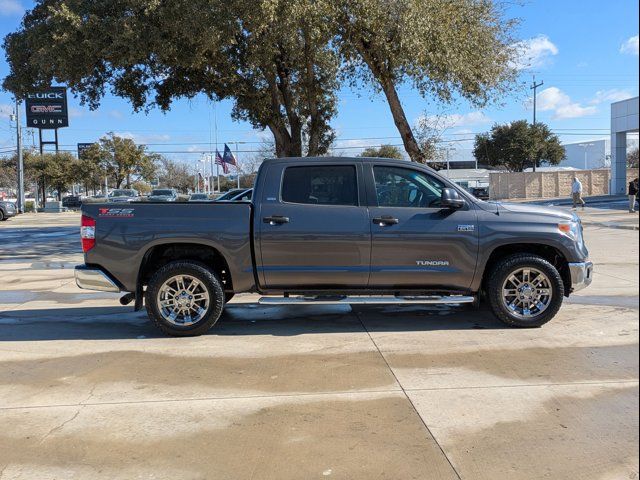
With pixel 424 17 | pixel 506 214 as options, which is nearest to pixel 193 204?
pixel 506 214

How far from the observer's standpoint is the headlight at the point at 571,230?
6512mm

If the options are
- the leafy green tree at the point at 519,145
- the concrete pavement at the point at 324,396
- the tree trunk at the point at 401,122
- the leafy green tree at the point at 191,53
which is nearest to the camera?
the concrete pavement at the point at 324,396

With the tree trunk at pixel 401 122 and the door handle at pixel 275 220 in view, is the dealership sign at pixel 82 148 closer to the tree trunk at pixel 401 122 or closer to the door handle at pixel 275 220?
the tree trunk at pixel 401 122

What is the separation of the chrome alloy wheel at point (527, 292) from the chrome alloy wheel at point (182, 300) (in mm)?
3531

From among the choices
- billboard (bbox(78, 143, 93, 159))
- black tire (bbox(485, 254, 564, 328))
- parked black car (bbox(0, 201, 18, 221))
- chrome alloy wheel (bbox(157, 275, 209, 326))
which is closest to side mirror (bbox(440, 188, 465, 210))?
black tire (bbox(485, 254, 564, 328))

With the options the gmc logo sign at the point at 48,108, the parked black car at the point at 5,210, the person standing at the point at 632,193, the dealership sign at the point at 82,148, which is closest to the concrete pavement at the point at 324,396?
the person standing at the point at 632,193

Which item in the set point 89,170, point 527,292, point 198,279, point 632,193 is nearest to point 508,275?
point 527,292

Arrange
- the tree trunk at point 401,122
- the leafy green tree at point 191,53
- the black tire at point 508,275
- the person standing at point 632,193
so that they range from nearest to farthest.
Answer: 1. the black tire at point 508,275
2. the leafy green tree at point 191,53
3. the tree trunk at point 401,122
4. the person standing at point 632,193

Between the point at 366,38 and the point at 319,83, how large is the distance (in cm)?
561

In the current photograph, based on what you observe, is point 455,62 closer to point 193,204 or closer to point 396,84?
point 396,84

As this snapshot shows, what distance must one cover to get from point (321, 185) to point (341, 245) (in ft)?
2.58

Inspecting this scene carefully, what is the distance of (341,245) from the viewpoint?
6.38m

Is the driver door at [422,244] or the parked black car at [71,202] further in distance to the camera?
the parked black car at [71,202]

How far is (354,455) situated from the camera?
3721 millimetres
